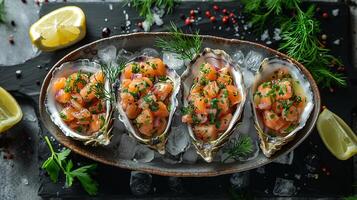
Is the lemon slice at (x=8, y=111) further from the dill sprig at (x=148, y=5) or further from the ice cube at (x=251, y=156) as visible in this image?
the ice cube at (x=251, y=156)

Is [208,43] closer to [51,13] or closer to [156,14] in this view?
[156,14]

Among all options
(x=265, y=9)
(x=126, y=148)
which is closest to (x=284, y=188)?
(x=126, y=148)

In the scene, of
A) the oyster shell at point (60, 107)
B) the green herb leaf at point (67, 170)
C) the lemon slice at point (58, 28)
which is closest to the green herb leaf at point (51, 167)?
the green herb leaf at point (67, 170)

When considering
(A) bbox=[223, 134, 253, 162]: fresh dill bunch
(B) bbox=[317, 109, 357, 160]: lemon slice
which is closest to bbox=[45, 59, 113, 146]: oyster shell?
(A) bbox=[223, 134, 253, 162]: fresh dill bunch

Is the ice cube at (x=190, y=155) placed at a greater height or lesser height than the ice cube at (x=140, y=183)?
greater

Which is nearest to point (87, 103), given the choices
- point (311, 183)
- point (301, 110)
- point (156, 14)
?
point (156, 14)

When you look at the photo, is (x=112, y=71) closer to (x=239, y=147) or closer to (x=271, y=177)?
(x=239, y=147)

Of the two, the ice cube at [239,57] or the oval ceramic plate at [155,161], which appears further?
the ice cube at [239,57]
